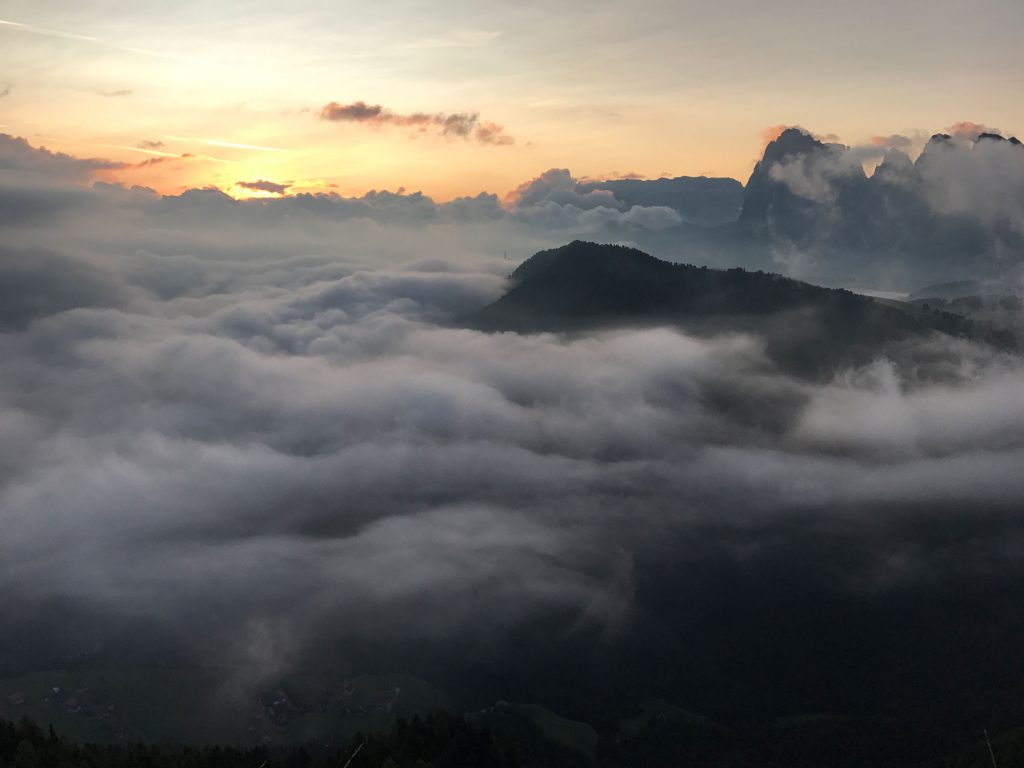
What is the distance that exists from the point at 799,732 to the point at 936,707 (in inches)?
1458

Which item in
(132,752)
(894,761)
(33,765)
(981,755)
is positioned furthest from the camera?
(894,761)

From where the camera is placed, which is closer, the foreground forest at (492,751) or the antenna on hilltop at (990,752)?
the foreground forest at (492,751)

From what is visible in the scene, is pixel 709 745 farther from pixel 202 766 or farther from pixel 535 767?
pixel 202 766

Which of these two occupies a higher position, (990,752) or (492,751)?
(492,751)

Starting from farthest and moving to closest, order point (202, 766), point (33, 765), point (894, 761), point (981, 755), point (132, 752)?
point (894, 761), point (981, 755), point (132, 752), point (202, 766), point (33, 765)

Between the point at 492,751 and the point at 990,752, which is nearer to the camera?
the point at 492,751

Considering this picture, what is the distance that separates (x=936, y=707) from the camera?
198625 mm

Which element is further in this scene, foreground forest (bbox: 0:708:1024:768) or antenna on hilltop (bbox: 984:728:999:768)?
antenna on hilltop (bbox: 984:728:999:768)

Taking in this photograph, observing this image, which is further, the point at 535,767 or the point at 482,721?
the point at 482,721

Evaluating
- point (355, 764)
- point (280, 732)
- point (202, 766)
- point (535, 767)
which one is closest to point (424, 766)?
point (355, 764)

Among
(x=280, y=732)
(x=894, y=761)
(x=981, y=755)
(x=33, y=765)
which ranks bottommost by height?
(x=280, y=732)

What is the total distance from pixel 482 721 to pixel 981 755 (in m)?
108

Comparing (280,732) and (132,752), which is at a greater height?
(132,752)

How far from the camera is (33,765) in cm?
10131
